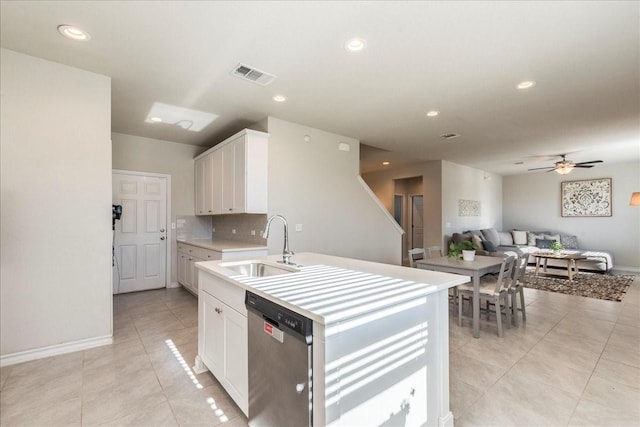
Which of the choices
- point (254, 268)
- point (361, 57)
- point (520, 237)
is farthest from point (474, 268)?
point (520, 237)

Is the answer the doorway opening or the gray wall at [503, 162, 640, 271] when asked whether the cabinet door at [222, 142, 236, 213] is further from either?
the gray wall at [503, 162, 640, 271]

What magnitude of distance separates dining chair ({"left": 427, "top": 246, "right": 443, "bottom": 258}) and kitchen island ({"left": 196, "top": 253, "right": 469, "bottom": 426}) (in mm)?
2485

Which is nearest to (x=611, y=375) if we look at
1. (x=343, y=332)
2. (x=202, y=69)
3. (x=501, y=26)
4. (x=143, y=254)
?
(x=343, y=332)

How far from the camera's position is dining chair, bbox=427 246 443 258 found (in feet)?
14.3

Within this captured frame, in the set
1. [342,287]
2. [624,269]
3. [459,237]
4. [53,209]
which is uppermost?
[53,209]

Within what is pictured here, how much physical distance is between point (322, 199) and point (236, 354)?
313cm

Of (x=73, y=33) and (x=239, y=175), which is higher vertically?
(x=73, y=33)

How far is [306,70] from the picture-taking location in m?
2.82

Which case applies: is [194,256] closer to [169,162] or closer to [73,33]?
[169,162]

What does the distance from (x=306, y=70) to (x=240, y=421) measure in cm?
290

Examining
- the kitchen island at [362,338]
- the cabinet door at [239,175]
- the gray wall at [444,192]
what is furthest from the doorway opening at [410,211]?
the kitchen island at [362,338]

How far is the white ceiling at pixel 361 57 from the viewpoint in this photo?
6.68 feet

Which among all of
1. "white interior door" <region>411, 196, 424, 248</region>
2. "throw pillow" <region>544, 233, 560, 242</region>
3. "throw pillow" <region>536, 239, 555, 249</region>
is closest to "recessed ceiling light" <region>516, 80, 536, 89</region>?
"white interior door" <region>411, 196, 424, 248</region>

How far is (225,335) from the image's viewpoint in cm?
197
